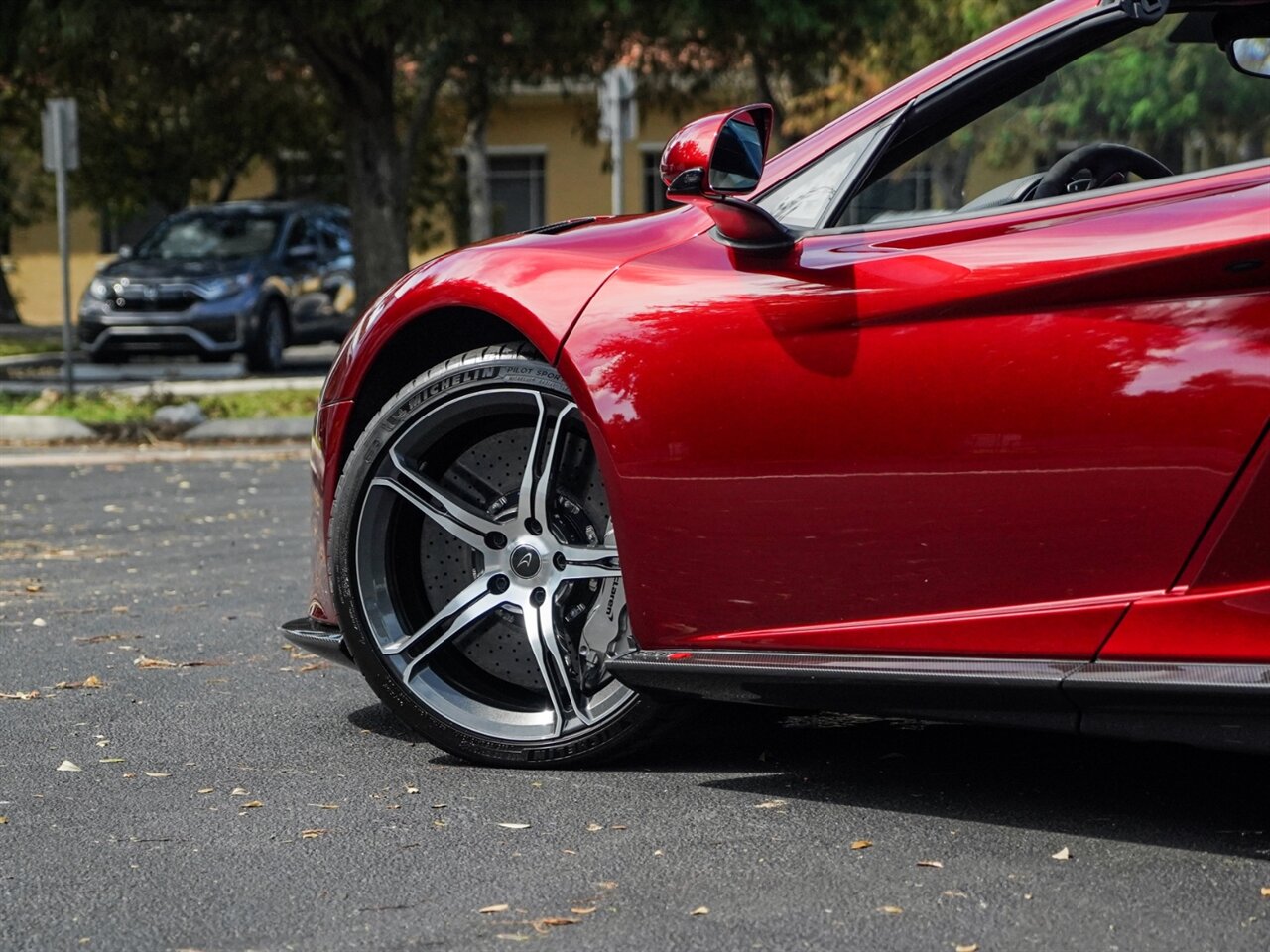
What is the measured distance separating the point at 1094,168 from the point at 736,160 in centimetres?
79

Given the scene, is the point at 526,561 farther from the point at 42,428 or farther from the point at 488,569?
the point at 42,428

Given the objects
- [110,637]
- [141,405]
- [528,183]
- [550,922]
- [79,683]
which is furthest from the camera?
[528,183]

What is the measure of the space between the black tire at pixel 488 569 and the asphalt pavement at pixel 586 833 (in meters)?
0.12

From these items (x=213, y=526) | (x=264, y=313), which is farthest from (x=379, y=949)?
(x=264, y=313)

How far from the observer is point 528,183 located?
1388 inches

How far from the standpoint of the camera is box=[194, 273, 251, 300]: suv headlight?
1875 centimetres

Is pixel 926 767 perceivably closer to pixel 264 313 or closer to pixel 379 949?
pixel 379 949

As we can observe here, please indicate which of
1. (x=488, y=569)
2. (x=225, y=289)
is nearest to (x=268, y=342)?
(x=225, y=289)

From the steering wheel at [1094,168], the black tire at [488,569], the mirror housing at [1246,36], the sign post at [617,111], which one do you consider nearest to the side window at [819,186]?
the steering wheel at [1094,168]

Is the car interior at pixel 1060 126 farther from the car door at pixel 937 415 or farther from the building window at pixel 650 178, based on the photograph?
the building window at pixel 650 178

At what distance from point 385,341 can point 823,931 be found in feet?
5.70

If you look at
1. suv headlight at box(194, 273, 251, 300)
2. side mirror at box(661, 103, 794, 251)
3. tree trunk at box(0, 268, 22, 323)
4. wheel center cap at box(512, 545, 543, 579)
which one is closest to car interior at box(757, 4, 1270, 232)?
side mirror at box(661, 103, 794, 251)

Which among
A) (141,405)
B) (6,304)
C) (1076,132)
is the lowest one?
(6,304)

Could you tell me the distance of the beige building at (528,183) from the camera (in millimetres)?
34469
